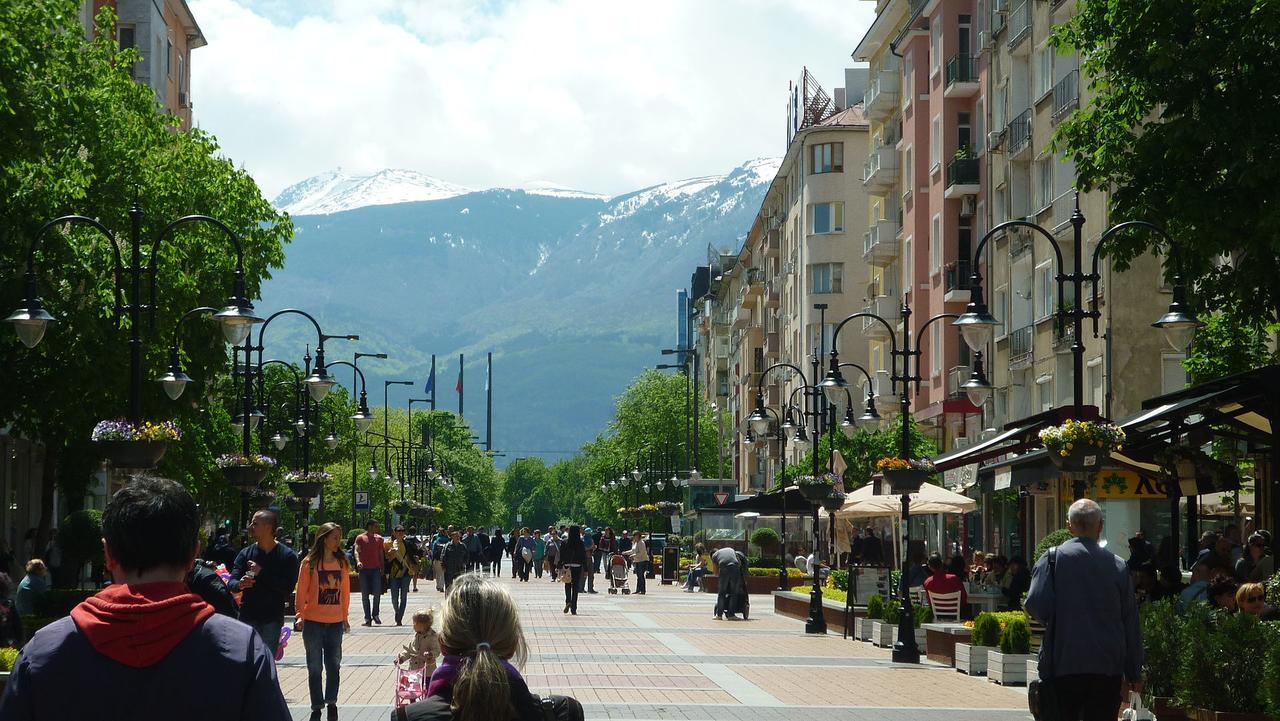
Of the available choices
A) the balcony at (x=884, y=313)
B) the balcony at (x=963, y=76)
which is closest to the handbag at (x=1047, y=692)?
the balcony at (x=963, y=76)

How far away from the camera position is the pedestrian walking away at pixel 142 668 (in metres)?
4.19

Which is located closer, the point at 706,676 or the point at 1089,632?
the point at 1089,632

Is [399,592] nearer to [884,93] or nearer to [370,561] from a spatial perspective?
[370,561]

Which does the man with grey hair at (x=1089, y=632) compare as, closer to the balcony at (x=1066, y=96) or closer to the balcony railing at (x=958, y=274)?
the balcony at (x=1066, y=96)

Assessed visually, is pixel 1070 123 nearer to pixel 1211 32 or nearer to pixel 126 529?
pixel 1211 32

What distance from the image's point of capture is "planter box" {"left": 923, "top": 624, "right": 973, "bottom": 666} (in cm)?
2328

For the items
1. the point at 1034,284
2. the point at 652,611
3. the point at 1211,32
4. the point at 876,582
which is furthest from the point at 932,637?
the point at 1034,284

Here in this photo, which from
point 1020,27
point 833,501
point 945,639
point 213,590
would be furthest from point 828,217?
point 213,590

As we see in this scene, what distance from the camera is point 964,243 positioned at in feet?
186

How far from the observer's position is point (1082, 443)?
1861 cm

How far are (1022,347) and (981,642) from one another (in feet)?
96.0

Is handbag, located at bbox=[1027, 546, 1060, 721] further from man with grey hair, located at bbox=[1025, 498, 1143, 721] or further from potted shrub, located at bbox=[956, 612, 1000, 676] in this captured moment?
potted shrub, located at bbox=[956, 612, 1000, 676]

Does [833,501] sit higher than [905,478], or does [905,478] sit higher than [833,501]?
[905,478]

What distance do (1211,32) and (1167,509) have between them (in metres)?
21.3
